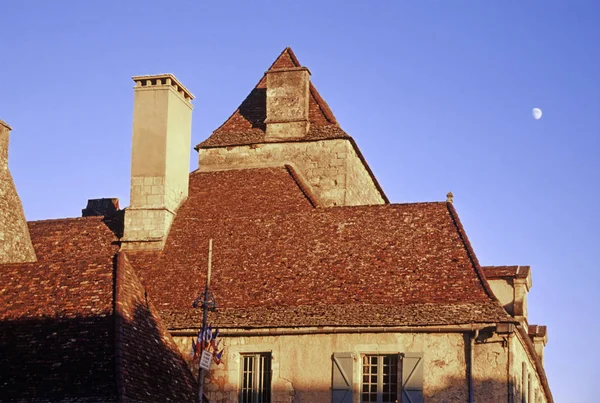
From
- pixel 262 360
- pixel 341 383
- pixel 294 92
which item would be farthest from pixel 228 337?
pixel 294 92

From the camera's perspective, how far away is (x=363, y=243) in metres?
26.0

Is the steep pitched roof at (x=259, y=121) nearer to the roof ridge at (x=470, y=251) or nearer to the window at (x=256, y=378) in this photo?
the roof ridge at (x=470, y=251)

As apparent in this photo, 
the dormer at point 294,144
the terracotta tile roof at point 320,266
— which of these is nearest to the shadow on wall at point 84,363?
the terracotta tile roof at point 320,266

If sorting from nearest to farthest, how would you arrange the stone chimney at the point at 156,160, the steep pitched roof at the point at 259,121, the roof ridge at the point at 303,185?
the stone chimney at the point at 156,160, the roof ridge at the point at 303,185, the steep pitched roof at the point at 259,121

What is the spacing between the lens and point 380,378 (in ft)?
78.3

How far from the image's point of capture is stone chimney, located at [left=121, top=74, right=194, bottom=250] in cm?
2797

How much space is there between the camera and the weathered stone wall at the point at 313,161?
102 ft

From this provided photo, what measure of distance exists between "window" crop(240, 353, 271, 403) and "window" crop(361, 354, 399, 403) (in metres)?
2.02

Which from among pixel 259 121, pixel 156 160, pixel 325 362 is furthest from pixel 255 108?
pixel 325 362

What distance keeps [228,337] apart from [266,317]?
3.08 ft

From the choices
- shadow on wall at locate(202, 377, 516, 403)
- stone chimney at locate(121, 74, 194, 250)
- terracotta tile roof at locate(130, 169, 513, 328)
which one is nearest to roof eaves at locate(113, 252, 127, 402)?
terracotta tile roof at locate(130, 169, 513, 328)

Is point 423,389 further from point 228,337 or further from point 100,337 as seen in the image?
point 100,337

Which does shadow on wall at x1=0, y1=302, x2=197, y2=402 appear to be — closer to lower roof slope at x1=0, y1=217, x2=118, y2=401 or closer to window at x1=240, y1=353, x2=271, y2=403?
lower roof slope at x1=0, y1=217, x2=118, y2=401

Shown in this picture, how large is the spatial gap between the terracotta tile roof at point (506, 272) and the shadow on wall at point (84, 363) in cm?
722
